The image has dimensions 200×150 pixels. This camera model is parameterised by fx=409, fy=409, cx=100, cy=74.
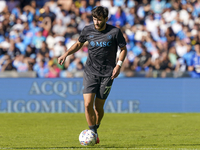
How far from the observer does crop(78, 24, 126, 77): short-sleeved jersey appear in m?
6.89

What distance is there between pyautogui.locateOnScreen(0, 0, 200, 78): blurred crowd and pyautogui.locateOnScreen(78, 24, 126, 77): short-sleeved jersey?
7.87m

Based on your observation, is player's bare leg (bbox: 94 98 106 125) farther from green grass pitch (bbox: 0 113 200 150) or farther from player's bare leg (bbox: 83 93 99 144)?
green grass pitch (bbox: 0 113 200 150)

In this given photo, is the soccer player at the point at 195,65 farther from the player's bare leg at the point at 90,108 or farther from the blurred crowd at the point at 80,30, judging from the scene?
Answer: the player's bare leg at the point at 90,108

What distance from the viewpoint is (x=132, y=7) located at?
18.5m

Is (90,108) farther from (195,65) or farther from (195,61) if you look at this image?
(195,61)

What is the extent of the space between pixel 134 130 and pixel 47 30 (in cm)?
902

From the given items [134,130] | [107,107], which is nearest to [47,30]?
[107,107]

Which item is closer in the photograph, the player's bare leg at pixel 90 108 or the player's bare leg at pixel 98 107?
the player's bare leg at pixel 90 108

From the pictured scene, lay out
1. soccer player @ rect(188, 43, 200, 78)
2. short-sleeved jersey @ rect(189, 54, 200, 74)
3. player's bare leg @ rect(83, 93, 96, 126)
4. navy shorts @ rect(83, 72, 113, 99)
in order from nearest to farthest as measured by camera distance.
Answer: player's bare leg @ rect(83, 93, 96, 126) → navy shorts @ rect(83, 72, 113, 99) → soccer player @ rect(188, 43, 200, 78) → short-sleeved jersey @ rect(189, 54, 200, 74)

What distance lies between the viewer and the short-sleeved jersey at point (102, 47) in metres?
6.89

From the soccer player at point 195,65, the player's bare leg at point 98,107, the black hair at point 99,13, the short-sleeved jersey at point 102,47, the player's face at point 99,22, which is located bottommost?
the soccer player at point 195,65

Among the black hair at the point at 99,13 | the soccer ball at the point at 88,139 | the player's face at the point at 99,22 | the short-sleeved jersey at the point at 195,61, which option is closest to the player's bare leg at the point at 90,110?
the soccer ball at the point at 88,139

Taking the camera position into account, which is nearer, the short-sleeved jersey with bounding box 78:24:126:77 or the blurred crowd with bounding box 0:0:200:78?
the short-sleeved jersey with bounding box 78:24:126:77

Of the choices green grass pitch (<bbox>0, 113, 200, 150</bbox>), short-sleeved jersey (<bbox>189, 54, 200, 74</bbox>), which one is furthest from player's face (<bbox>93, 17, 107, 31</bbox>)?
short-sleeved jersey (<bbox>189, 54, 200, 74</bbox>)
